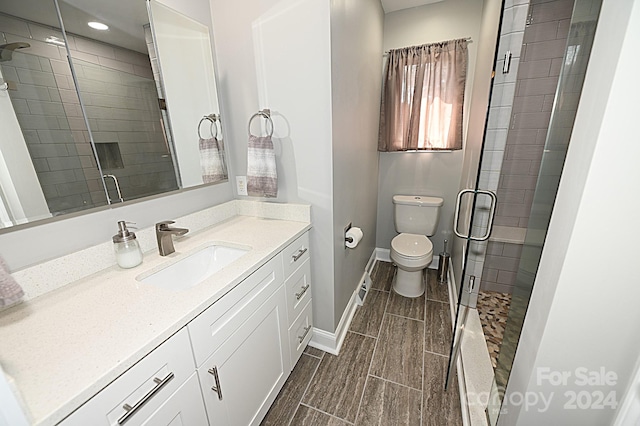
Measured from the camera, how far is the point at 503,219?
83.5 inches

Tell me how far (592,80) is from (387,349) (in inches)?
67.4

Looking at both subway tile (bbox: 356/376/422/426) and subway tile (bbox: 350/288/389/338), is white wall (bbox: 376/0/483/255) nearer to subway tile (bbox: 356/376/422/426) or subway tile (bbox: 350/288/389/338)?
subway tile (bbox: 350/288/389/338)

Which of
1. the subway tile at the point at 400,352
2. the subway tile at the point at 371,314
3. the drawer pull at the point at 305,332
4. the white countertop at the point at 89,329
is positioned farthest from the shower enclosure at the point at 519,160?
the white countertop at the point at 89,329

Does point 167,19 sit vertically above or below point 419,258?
above

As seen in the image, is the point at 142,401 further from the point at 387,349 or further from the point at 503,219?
the point at 503,219

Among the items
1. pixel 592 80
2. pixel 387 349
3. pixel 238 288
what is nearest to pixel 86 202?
pixel 238 288

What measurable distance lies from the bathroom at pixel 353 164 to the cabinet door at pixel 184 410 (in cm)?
70

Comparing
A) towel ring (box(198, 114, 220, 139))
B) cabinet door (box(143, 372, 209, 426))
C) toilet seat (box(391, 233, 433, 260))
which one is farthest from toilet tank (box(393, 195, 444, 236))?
cabinet door (box(143, 372, 209, 426))

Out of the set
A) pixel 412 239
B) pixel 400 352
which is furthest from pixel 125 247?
pixel 412 239

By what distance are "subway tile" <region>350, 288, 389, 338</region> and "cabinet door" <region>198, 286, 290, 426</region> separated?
2.36ft

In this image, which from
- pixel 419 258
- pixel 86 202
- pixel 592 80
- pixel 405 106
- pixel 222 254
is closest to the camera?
pixel 592 80

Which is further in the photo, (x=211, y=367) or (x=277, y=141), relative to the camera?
(x=277, y=141)

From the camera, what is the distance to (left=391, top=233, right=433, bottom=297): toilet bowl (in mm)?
2105

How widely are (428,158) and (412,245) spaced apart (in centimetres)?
92
